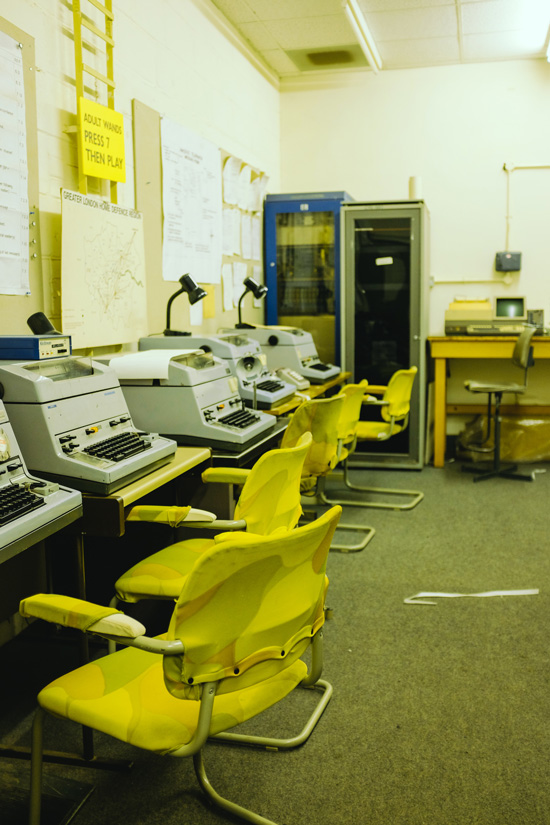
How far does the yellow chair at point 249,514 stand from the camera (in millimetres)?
1838

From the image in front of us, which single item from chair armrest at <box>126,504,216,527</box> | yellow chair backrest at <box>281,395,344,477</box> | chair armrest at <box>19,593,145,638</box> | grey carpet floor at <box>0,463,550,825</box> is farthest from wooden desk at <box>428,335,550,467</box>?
chair armrest at <box>19,593,145,638</box>

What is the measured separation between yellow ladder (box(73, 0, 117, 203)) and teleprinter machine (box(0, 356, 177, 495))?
97cm

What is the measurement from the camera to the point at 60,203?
249cm

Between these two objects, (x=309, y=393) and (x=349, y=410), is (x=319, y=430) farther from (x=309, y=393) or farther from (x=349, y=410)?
(x=309, y=393)

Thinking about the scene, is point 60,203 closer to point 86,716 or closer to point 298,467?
point 298,467

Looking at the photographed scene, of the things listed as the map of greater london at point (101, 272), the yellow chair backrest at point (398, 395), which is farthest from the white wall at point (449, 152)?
the map of greater london at point (101, 272)

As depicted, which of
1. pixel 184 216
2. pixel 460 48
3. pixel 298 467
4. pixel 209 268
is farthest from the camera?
pixel 460 48

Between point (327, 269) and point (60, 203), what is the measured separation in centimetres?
287

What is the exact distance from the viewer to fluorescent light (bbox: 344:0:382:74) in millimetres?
3847

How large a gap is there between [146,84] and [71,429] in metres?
2.01

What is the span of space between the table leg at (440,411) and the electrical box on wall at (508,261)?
881 mm

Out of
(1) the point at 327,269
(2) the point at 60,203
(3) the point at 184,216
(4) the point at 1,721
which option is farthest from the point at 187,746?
(1) the point at 327,269

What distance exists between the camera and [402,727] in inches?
77.5

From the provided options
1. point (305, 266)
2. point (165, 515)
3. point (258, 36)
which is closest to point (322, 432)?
point (165, 515)
